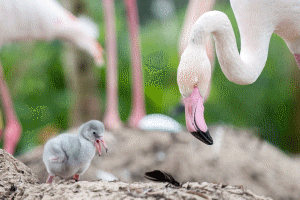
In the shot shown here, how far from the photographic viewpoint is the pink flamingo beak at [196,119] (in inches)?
51.9

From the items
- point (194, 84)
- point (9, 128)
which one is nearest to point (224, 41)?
point (194, 84)

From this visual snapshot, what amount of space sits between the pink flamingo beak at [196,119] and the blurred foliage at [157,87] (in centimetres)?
276

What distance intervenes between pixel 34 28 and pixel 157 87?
78.3 inches

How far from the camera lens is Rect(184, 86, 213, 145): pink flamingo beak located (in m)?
1.32

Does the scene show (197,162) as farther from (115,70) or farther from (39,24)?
(39,24)

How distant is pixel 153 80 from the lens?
4344 millimetres

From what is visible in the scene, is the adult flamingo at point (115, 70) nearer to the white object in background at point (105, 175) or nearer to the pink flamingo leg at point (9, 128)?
the white object in background at point (105, 175)

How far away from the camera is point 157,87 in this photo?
431 centimetres

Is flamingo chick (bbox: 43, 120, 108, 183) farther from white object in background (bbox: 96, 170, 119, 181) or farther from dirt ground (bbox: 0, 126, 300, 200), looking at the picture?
white object in background (bbox: 96, 170, 119, 181)

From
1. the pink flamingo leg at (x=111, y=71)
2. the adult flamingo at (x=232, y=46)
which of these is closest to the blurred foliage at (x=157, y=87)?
the pink flamingo leg at (x=111, y=71)

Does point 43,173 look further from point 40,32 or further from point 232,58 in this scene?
point 232,58

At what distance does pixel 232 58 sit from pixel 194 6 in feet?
4.46

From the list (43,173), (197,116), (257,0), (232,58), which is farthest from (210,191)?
(43,173)

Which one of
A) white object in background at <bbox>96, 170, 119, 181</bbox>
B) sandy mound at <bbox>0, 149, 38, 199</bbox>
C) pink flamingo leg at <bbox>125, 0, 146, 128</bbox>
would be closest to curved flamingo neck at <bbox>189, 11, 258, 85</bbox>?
sandy mound at <bbox>0, 149, 38, 199</bbox>
